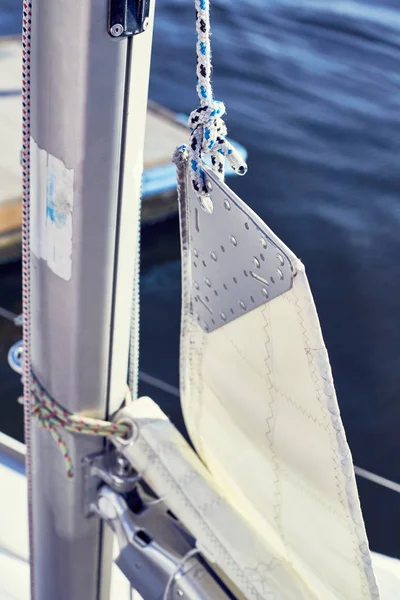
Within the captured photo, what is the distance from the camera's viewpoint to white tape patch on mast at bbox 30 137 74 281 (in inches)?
29.4

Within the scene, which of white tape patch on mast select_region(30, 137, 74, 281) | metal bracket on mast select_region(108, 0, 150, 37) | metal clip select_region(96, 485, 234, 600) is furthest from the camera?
metal clip select_region(96, 485, 234, 600)

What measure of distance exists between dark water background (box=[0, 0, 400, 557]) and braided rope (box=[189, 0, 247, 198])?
2.64 meters

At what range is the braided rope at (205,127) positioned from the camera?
722mm

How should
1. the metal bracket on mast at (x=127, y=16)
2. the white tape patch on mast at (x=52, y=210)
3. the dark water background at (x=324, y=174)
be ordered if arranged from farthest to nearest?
the dark water background at (x=324, y=174), the white tape patch on mast at (x=52, y=210), the metal bracket on mast at (x=127, y=16)

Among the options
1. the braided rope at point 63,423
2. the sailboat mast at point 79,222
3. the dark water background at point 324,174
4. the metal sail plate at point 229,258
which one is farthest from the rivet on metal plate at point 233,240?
the dark water background at point 324,174

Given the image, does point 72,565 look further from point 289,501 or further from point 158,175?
point 158,175

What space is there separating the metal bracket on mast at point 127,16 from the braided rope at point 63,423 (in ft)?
1.56

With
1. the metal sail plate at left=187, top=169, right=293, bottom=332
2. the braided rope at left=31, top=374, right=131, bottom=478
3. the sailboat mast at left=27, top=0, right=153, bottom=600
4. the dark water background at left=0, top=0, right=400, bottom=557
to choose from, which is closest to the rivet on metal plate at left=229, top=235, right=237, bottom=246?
the metal sail plate at left=187, top=169, right=293, bottom=332

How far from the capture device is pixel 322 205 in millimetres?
4668

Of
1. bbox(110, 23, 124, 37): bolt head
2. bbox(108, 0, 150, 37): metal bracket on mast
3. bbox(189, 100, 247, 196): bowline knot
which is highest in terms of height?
bbox(108, 0, 150, 37): metal bracket on mast

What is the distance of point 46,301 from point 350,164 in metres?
4.52

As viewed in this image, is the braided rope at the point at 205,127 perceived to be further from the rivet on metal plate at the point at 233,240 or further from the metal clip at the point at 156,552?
the metal clip at the point at 156,552

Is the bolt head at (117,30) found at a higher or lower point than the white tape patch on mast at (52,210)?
higher

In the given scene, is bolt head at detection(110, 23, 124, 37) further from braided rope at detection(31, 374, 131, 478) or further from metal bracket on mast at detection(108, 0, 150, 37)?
braided rope at detection(31, 374, 131, 478)
